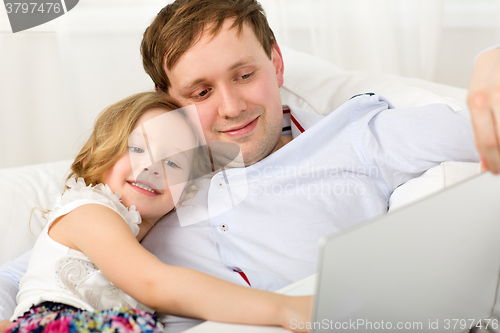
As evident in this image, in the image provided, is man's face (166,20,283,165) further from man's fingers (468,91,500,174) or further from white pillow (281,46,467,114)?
man's fingers (468,91,500,174)

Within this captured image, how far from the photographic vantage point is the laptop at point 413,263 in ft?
1.21

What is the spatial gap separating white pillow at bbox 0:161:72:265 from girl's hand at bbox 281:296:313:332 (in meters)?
0.62

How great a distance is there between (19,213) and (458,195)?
3.10 ft

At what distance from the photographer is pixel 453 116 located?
0.76m

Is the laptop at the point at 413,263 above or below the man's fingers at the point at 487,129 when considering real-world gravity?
below

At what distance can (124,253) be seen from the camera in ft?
2.14

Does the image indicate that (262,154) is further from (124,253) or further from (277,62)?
(124,253)

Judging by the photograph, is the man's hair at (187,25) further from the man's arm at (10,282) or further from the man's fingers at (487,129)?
the man's fingers at (487,129)

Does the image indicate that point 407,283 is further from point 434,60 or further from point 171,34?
point 434,60

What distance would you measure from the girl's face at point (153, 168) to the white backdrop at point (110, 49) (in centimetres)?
76

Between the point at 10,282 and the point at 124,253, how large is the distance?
1.12 ft

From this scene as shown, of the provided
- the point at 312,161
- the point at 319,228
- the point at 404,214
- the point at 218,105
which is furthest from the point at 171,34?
the point at 404,214

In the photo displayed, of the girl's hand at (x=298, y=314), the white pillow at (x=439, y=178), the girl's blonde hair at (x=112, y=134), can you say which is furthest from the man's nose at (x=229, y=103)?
the girl's hand at (x=298, y=314)

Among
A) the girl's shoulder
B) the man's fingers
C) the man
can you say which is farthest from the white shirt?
the man's fingers
